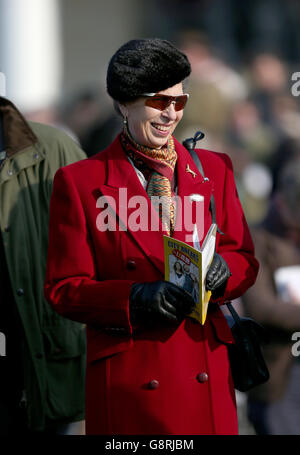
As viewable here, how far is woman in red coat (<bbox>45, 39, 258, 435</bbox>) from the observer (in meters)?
3.26

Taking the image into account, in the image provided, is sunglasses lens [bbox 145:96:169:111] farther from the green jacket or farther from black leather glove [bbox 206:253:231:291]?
the green jacket

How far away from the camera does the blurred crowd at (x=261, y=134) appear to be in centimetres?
497

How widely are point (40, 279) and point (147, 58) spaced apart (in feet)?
4.02

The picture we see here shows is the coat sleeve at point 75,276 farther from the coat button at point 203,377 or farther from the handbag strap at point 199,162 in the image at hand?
the handbag strap at point 199,162

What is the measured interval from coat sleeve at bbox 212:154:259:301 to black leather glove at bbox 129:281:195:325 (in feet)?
0.88

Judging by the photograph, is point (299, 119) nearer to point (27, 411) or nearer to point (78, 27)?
point (27, 411)

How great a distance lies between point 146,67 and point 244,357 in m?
1.16

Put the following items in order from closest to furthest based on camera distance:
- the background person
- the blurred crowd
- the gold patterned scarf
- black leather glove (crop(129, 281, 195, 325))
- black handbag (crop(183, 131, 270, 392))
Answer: black leather glove (crop(129, 281, 195, 325)) → the gold patterned scarf → black handbag (crop(183, 131, 270, 392)) → the background person → the blurred crowd

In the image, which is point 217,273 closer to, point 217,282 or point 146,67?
point 217,282

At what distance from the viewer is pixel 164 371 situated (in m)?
3.27

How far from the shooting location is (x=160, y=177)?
11.0 feet

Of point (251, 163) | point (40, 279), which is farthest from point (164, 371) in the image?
point (251, 163)

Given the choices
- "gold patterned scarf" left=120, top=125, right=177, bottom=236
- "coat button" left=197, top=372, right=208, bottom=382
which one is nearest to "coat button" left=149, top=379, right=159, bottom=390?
"coat button" left=197, top=372, right=208, bottom=382

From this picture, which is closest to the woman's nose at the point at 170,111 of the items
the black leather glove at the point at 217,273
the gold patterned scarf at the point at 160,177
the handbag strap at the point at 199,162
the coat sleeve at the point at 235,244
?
the gold patterned scarf at the point at 160,177
